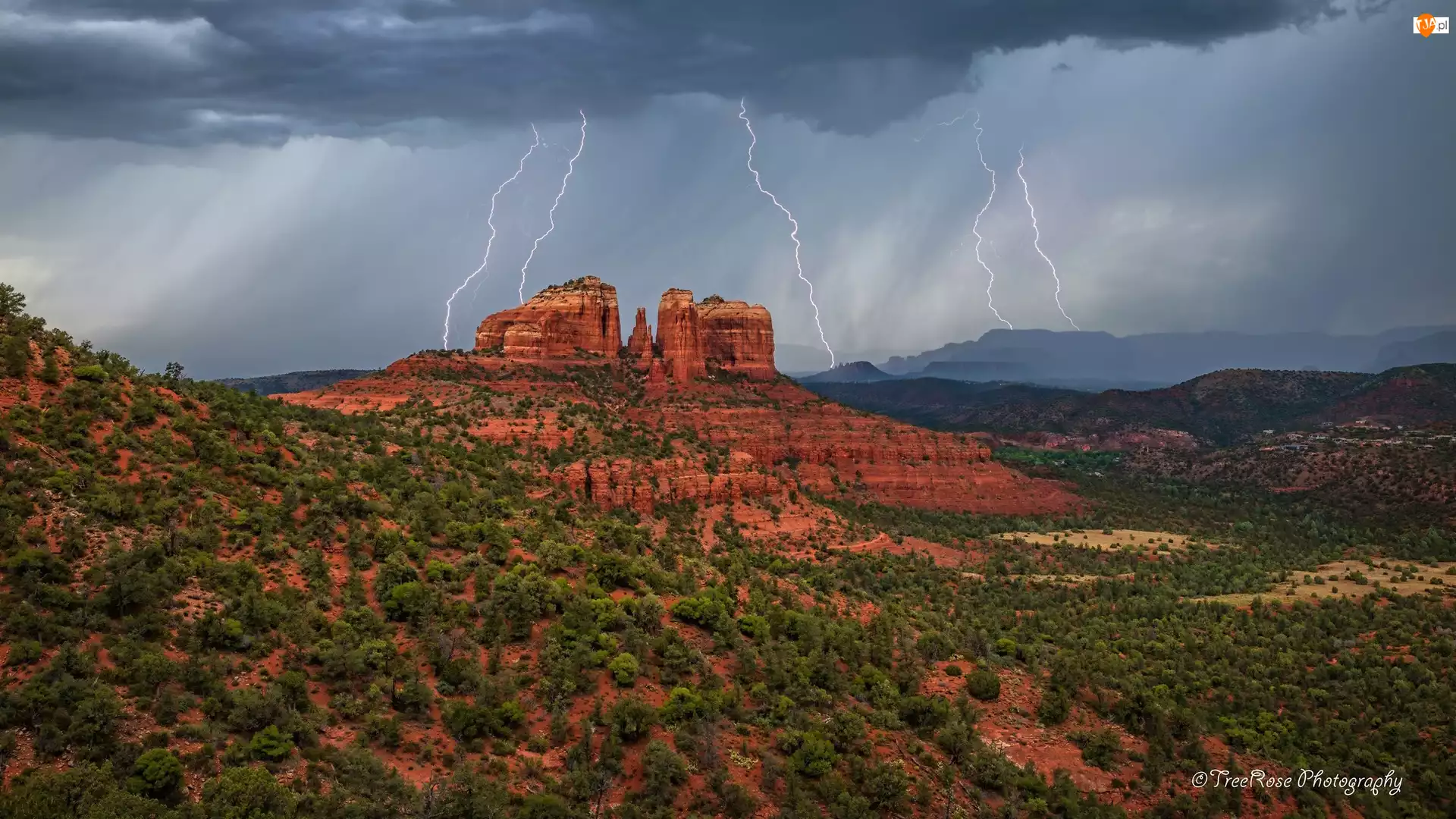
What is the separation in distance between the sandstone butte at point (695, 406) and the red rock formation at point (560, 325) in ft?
0.57

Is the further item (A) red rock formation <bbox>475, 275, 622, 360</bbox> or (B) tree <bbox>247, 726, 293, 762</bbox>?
(A) red rock formation <bbox>475, 275, 622, 360</bbox>

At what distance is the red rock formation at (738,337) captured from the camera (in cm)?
10569

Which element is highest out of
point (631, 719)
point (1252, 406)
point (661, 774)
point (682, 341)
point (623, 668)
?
point (682, 341)

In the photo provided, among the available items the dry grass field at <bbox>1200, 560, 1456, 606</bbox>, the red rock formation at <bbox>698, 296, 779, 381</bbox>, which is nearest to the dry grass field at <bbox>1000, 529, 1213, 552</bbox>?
the dry grass field at <bbox>1200, 560, 1456, 606</bbox>

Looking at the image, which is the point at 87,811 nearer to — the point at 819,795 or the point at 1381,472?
the point at 819,795

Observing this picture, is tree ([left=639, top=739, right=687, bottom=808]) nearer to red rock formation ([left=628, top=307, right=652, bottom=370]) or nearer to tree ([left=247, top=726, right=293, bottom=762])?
tree ([left=247, top=726, right=293, bottom=762])

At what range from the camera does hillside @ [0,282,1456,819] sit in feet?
54.6

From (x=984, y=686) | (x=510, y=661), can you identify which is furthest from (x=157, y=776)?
(x=984, y=686)

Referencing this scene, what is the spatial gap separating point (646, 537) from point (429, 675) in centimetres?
1885

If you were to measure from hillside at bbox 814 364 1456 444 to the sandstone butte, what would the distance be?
88528mm

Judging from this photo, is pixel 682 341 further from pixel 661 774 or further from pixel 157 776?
pixel 157 776

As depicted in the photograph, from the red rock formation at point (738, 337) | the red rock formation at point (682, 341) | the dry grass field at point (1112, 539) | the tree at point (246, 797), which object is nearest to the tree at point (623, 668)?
the tree at point (246, 797)

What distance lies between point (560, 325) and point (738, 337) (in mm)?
27232

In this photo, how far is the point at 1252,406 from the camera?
176 meters
